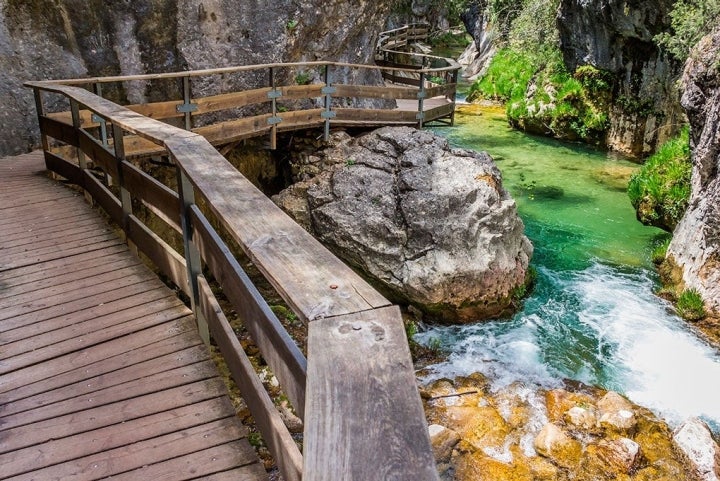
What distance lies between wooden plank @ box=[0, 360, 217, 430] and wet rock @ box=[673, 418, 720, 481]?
5.70 meters

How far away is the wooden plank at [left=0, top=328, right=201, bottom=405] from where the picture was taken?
138 inches

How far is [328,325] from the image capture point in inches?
66.9

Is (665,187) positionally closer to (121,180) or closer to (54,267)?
(121,180)

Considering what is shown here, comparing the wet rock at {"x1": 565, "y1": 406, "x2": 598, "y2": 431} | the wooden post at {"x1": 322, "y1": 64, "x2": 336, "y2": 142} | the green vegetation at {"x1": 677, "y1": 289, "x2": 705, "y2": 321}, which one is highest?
the wooden post at {"x1": 322, "y1": 64, "x2": 336, "y2": 142}

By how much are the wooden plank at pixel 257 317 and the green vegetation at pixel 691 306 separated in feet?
28.8

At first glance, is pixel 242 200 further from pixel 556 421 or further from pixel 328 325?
pixel 556 421

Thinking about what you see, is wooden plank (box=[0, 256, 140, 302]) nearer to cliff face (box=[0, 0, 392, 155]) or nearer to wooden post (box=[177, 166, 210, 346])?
wooden post (box=[177, 166, 210, 346])

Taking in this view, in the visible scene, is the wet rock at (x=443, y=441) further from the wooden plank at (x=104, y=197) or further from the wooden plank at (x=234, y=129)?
the wooden plank at (x=234, y=129)

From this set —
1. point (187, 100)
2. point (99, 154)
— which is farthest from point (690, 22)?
point (99, 154)

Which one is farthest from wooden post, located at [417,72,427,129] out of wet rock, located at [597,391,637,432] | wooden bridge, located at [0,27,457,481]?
wooden bridge, located at [0,27,457,481]

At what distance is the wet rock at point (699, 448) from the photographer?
635cm

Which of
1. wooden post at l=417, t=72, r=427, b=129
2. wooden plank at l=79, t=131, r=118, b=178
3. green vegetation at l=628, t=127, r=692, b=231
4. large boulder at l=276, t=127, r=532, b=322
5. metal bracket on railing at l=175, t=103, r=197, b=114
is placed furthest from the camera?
wooden post at l=417, t=72, r=427, b=129

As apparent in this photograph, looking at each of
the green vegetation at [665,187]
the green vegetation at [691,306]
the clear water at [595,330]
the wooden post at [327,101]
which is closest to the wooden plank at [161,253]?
the clear water at [595,330]

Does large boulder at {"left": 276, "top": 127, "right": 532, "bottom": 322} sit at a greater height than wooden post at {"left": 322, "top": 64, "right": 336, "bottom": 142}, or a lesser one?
lesser
